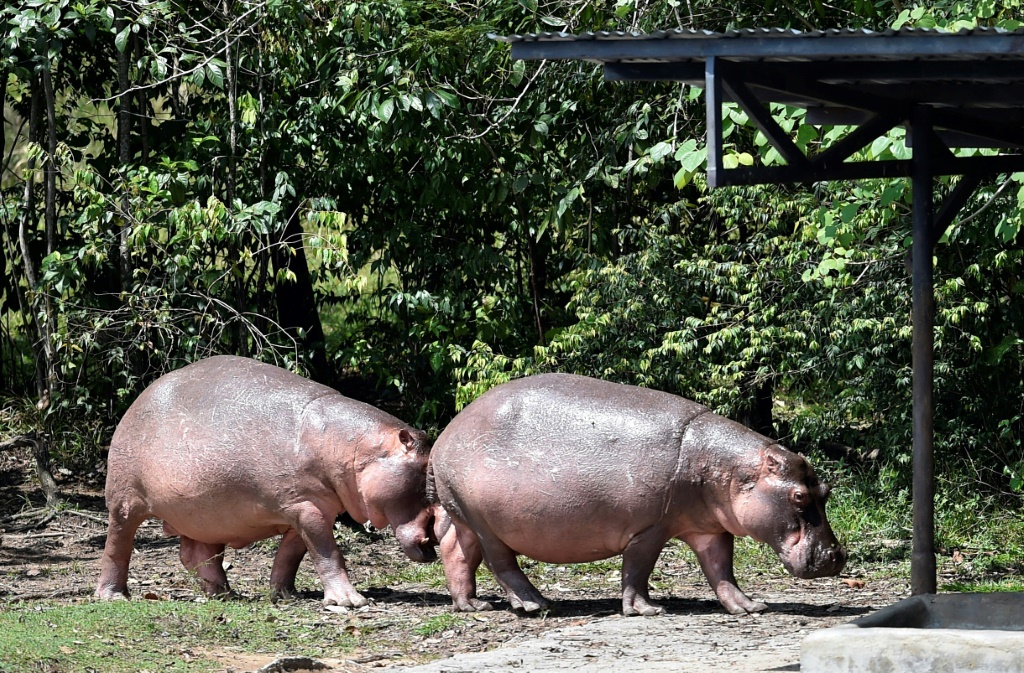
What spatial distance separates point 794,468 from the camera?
743 centimetres

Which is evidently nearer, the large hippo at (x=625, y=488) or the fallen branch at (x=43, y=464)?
the large hippo at (x=625, y=488)

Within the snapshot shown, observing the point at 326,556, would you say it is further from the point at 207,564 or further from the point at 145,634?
the point at 145,634

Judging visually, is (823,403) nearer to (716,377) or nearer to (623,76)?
(716,377)

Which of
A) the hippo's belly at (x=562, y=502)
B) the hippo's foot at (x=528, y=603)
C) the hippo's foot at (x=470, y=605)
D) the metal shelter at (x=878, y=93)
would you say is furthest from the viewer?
the hippo's foot at (x=470, y=605)

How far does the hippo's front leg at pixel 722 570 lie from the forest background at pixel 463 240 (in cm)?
219

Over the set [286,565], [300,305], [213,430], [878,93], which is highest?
[878,93]

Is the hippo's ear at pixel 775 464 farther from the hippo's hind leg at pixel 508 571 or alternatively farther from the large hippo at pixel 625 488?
the hippo's hind leg at pixel 508 571

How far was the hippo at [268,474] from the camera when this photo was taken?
820cm

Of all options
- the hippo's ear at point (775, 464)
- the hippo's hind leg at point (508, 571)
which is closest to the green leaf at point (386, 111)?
the hippo's hind leg at point (508, 571)

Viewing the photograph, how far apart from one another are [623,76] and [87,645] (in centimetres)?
373

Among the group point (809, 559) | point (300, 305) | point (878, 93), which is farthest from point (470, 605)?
point (300, 305)

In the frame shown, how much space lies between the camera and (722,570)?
7.73 meters

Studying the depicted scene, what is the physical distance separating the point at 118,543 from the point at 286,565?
3.52 ft

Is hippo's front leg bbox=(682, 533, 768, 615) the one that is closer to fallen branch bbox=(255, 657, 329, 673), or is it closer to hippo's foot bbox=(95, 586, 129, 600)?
fallen branch bbox=(255, 657, 329, 673)
